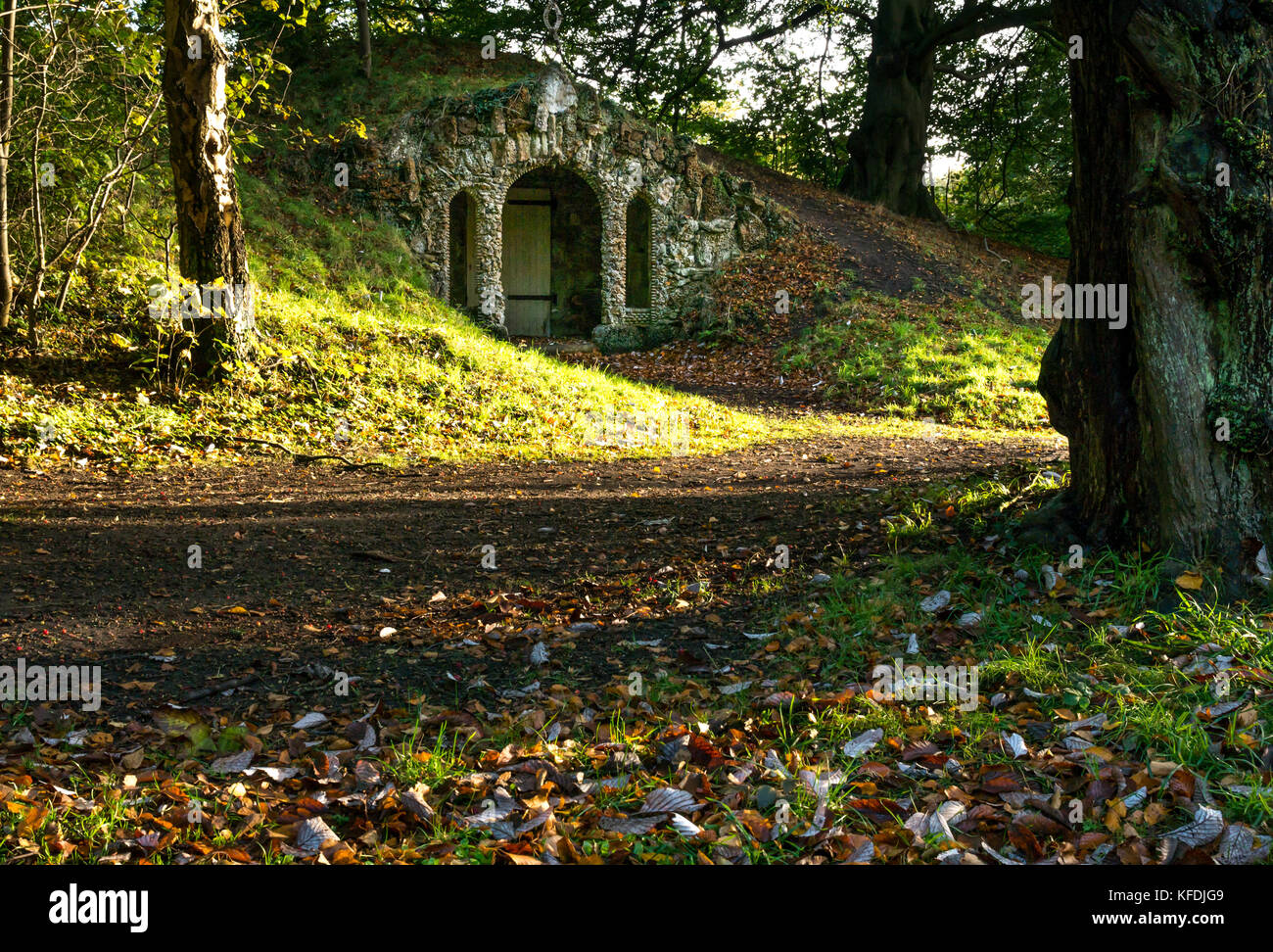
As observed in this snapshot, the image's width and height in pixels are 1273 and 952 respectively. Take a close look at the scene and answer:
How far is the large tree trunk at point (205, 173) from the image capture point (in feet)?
30.0

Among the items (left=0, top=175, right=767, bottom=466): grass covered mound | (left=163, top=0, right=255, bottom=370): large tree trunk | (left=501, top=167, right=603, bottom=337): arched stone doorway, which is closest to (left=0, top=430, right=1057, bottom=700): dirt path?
(left=0, top=175, right=767, bottom=466): grass covered mound

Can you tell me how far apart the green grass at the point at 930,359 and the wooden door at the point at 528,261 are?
650 centimetres

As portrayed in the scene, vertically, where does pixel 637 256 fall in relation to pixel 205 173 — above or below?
above

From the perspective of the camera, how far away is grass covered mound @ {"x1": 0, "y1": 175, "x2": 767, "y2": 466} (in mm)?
8766

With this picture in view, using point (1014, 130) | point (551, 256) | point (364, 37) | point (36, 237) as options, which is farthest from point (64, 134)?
point (1014, 130)

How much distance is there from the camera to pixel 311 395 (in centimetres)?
1002

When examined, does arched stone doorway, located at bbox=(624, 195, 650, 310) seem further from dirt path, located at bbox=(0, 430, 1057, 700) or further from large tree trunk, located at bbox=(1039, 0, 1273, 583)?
large tree trunk, located at bbox=(1039, 0, 1273, 583)

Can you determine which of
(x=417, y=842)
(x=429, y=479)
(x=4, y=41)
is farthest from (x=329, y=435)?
(x=417, y=842)

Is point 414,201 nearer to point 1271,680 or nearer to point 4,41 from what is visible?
point 4,41

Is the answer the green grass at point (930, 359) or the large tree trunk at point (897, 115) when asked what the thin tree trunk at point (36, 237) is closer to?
the green grass at point (930, 359)

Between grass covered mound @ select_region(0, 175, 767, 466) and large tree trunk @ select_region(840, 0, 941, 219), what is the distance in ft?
40.8

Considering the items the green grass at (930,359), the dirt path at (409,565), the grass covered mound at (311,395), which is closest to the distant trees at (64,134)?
the grass covered mound at (311,395)

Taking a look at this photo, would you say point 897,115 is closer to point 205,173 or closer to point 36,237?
point 205,173

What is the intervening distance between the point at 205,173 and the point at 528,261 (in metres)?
11.2
